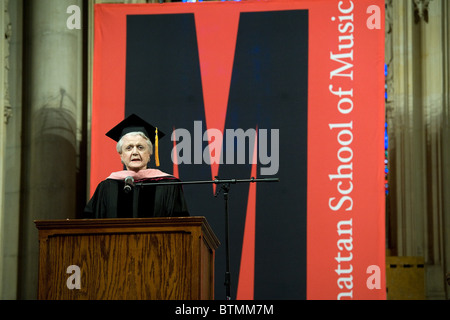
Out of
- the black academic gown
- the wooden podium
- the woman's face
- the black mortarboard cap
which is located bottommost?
the wooden podium

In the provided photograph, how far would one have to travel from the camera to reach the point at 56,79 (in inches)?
378

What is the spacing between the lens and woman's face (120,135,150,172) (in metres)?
7.04

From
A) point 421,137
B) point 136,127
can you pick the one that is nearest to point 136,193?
point 136,127

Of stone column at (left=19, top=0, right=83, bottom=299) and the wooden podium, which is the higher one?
stone column at (left=19, top=0, right=83, bottom=299)

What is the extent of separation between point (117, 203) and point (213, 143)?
62.7 inches

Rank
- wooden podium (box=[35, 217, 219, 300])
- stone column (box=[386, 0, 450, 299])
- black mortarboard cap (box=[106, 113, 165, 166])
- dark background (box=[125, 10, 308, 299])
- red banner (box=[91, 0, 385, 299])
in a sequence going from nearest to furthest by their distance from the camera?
wooden podium (box=[35, 217, 219, 300]) → black mortarboard cap (box=[106, 113, 165, 166]) → red banner (box=[91, 0, 385, 299]) → dark background (box=[125, 10, 308, 299]) → stone column (box=[386, 0, 450, 299])

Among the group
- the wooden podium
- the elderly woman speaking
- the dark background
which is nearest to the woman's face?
the elderly woman speaking

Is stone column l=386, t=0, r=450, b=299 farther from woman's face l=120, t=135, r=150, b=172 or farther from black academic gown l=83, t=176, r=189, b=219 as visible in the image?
woman's face l=120, t=135, r=150, b=172

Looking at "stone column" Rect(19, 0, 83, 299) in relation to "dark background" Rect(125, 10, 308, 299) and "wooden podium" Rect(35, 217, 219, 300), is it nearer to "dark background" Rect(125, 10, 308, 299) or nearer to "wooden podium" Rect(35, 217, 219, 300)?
"dark background" Rect(125, 10, 308, 299)

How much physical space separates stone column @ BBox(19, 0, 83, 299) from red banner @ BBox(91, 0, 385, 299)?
3.30 ft

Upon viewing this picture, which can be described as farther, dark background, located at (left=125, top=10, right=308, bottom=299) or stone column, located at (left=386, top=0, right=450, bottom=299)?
stone column, located at (left=386, top=0, right=450, bottom=299)

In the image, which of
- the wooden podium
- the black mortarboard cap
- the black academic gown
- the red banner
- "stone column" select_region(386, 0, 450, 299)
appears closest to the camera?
the wooden podium
